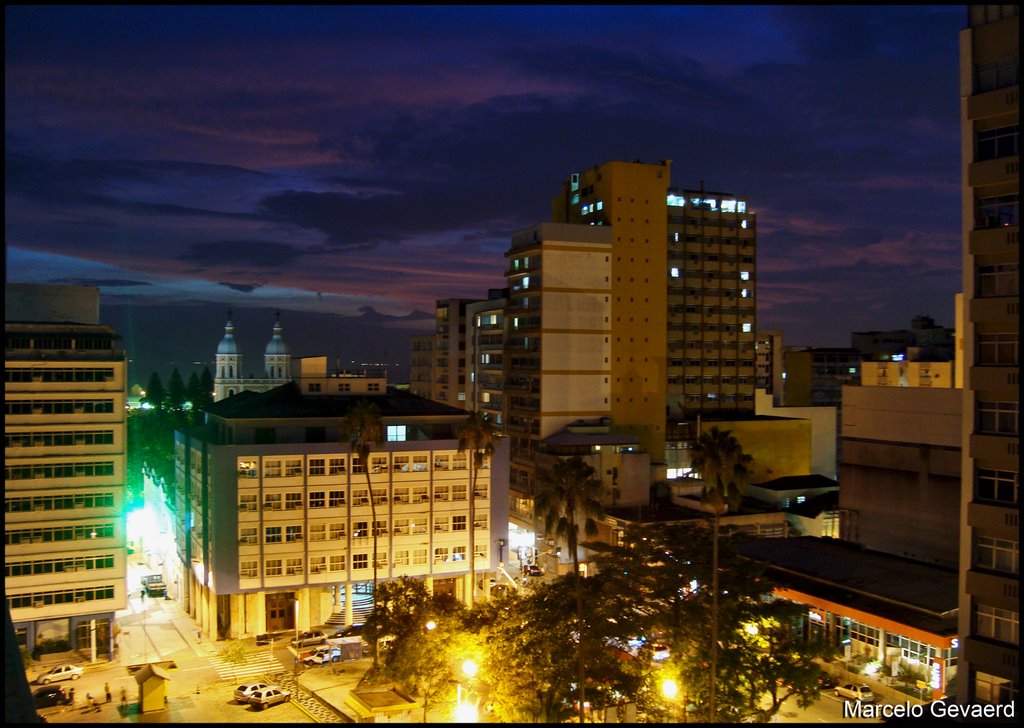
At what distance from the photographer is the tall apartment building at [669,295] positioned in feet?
275

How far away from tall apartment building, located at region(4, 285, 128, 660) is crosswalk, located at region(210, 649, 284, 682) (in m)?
7.22

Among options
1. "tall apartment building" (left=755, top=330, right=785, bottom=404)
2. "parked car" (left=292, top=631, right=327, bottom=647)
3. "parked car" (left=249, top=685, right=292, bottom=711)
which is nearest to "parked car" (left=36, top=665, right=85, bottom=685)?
"parked car" (left=249, top=685, right=292, bottom=711)

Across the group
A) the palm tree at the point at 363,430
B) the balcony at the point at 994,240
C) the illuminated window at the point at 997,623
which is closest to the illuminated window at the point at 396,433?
the palm tree at the point at 363,430

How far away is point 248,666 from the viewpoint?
165ft

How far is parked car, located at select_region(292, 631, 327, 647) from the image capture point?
52562 millimetres

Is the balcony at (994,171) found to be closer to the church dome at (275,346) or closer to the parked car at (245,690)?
the parked car at (245,690)

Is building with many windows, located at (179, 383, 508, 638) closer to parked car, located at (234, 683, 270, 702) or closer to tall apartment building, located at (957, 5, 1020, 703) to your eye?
parked car, located at (234, 683, 270, 702)

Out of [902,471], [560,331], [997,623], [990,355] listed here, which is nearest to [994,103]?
[990,355]

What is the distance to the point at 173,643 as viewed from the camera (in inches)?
2167

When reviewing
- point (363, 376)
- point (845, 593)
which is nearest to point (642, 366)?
point (363, 376)

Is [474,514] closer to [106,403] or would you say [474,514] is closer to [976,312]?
[106,403]

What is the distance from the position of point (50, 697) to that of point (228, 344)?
130931 millimetres

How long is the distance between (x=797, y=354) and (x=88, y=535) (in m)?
102

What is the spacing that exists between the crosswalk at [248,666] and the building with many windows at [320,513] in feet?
11.1
